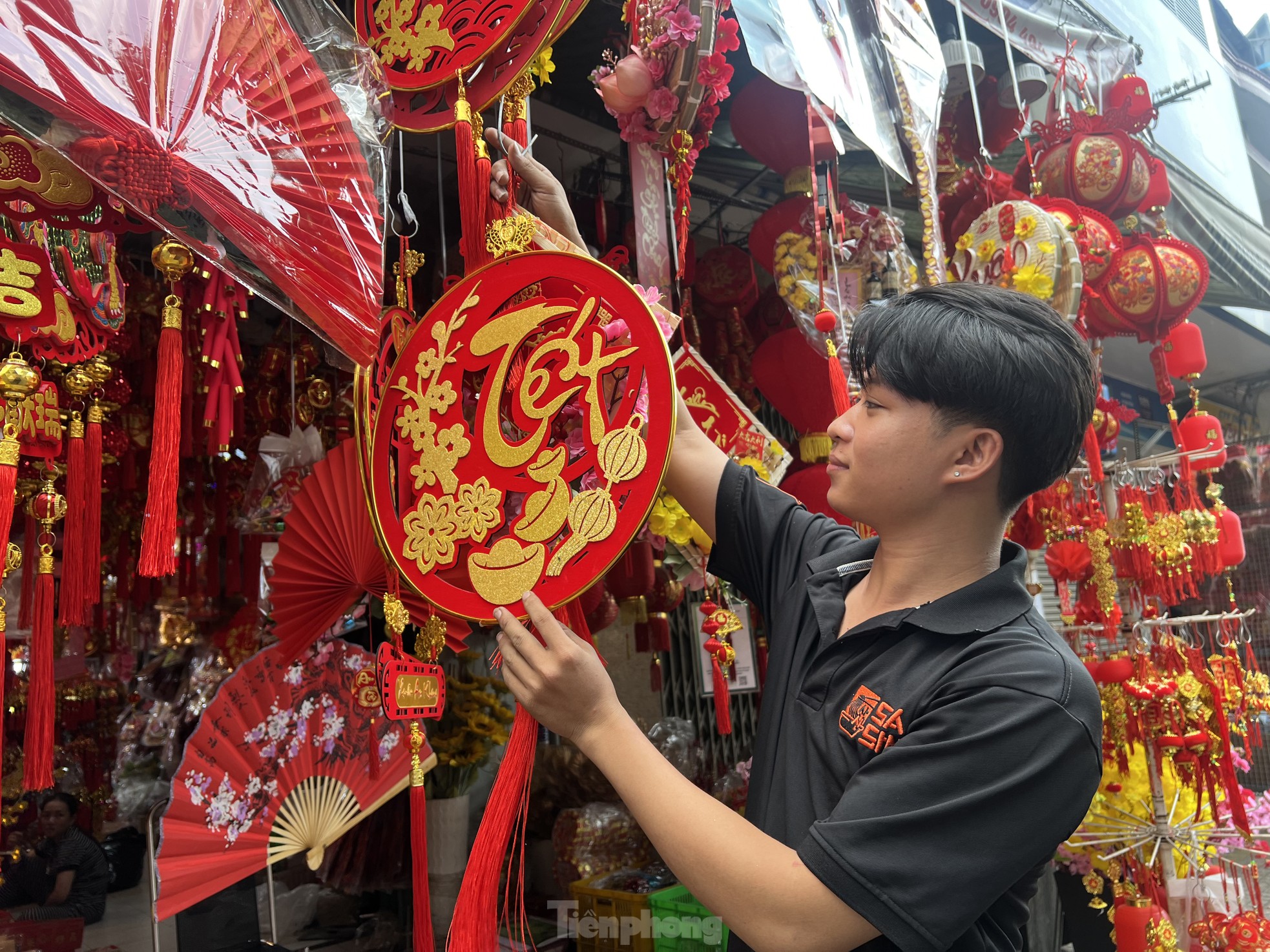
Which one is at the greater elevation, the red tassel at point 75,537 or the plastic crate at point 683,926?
the red tassel at point 75,537

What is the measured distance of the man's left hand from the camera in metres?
0.89

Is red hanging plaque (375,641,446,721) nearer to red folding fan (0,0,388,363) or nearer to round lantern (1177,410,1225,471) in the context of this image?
red folding fan (0,0,388,363)

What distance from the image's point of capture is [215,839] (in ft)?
6.08

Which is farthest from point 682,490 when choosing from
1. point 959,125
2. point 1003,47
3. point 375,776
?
point 1003,47

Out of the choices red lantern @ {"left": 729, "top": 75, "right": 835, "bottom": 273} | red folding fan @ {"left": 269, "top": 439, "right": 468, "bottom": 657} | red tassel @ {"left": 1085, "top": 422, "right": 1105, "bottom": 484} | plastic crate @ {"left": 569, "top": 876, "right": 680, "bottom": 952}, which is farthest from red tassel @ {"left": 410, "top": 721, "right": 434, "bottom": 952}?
red tassel @ {"left": 1085, "top": 422, "right": 1105, "bottom": 484}

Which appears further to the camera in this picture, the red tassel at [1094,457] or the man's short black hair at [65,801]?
the man's short black hair at [65,801]

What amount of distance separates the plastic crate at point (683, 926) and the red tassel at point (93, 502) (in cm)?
182

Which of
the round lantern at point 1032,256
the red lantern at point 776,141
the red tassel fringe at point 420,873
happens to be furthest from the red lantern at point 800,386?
the red tassel fringe at point 420,873

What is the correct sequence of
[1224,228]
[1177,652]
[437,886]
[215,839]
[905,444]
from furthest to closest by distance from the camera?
[1224,228] < [437,886] < [1177,652] < [215,839] < [905,444]

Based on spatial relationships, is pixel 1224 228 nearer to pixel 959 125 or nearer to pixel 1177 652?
pixel 959 125

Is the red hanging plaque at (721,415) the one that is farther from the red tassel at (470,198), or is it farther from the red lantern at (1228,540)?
the red lantern at (1228,540)

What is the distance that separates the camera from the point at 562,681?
2.92ft

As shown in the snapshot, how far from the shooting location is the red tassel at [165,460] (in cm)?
114

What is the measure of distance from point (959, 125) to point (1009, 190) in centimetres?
47
